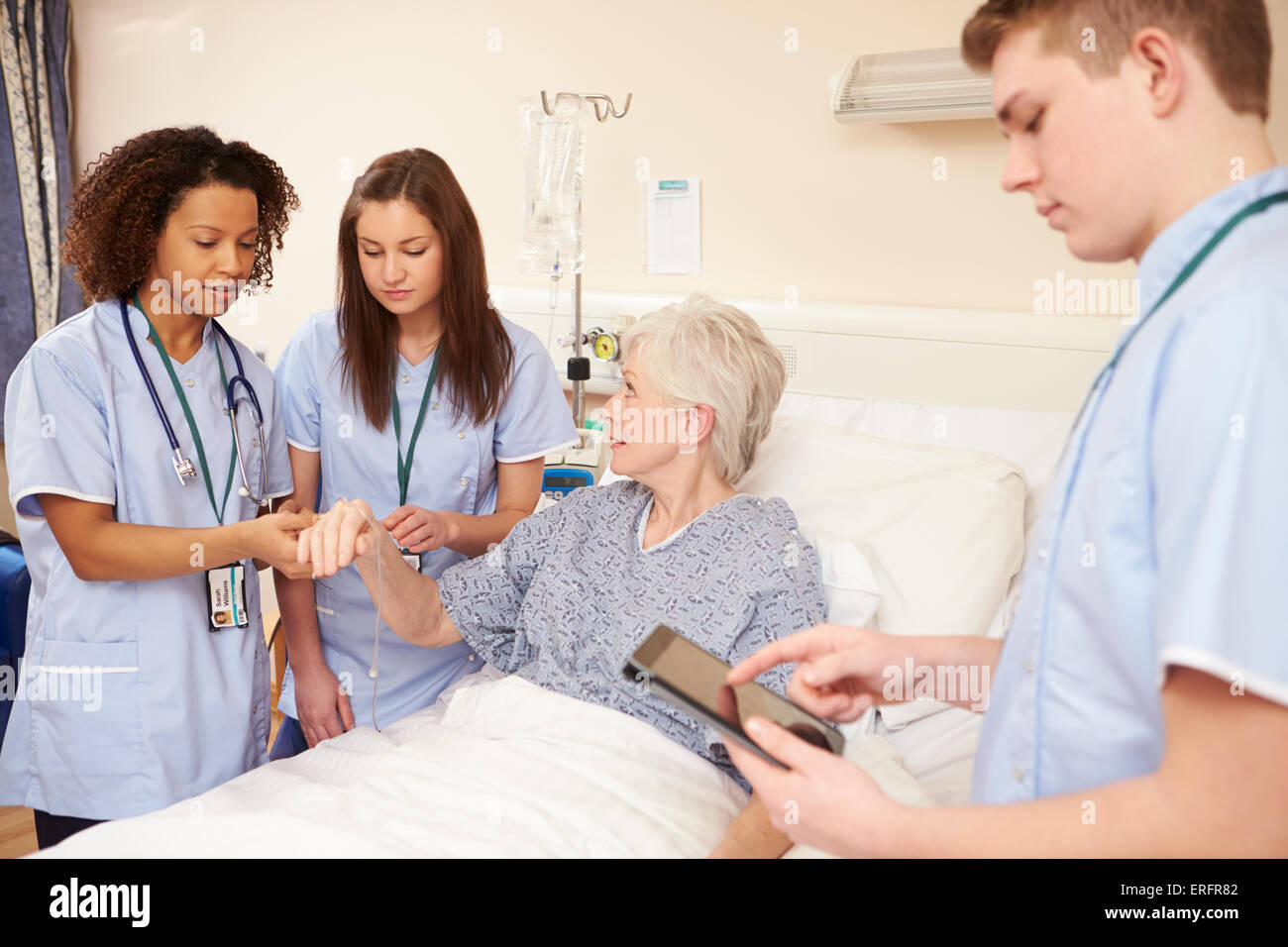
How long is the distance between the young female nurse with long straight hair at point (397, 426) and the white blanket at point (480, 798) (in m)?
0.30

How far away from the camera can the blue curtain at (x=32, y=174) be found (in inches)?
140

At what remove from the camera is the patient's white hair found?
1.69 meters

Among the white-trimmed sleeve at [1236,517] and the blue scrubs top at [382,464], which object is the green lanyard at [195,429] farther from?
the white-trimmed sleeve at [1236,517]

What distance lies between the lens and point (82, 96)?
3.89m

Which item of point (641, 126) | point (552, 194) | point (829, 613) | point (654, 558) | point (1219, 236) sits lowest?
point (829, 613)

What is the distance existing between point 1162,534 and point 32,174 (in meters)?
4.01

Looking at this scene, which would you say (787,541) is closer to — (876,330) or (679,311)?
(679,311)

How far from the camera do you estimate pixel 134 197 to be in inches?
59.9

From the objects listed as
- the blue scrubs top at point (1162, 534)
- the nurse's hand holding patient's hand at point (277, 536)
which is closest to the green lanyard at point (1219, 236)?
the blue scrubs top at point (1162, 534)

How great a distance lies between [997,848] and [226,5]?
3780mm

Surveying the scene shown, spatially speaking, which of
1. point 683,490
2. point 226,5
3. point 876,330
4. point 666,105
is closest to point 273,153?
point 226,5

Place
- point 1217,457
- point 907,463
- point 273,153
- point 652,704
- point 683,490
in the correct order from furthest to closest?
point 273,153
point 907,463
point 683,490
point 652,704
point 1217,457

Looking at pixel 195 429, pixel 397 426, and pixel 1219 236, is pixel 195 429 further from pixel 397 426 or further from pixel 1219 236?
pixel 1219 236

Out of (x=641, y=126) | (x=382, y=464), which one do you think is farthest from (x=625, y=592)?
(x=641, y=126)
